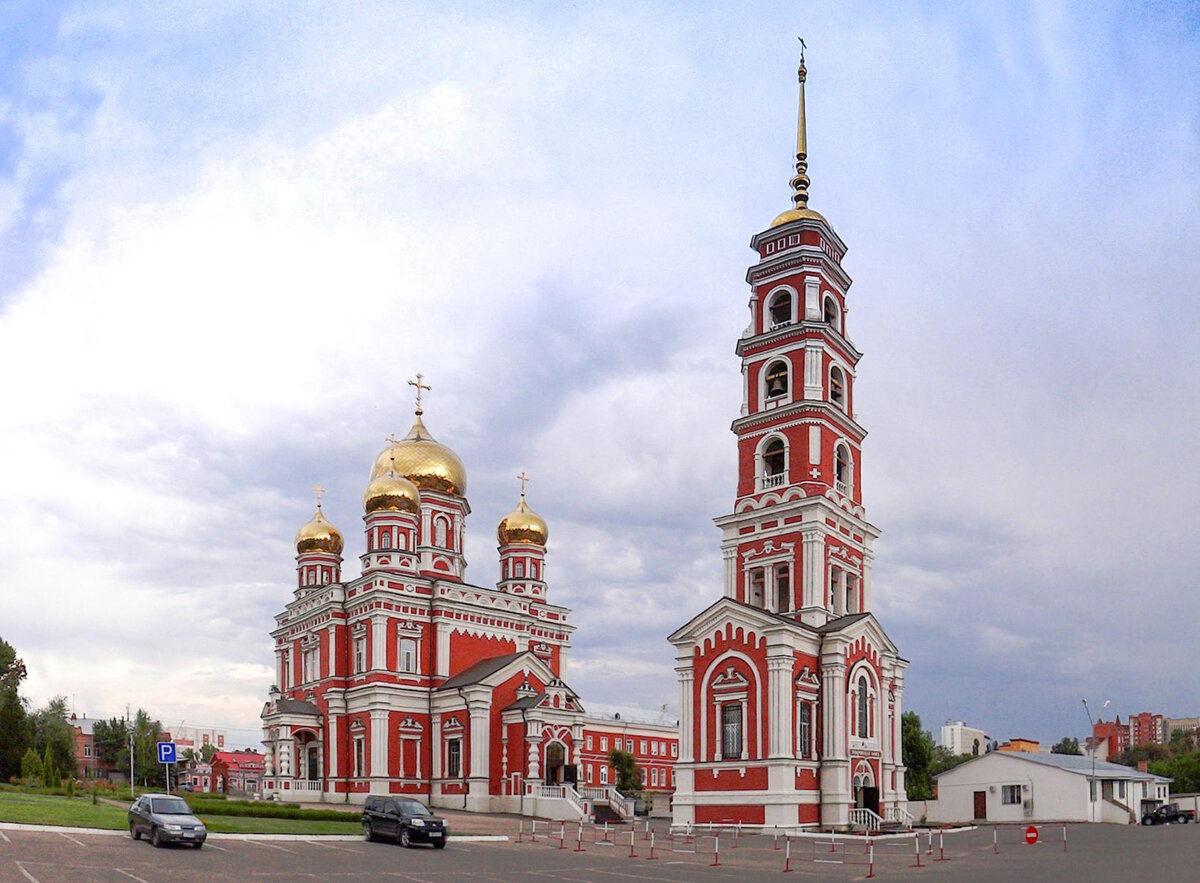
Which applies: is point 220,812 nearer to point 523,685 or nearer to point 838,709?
point 523,685

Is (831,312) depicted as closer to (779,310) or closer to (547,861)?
(779,310)

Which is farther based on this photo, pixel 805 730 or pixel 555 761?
pixel 555 761

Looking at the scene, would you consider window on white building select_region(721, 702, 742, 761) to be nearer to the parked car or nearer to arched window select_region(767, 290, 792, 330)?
arched window select_region(767, 290, 792, 330)

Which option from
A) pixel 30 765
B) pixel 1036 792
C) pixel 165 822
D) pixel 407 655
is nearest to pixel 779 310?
pixel 407 655

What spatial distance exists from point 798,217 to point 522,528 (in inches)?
976

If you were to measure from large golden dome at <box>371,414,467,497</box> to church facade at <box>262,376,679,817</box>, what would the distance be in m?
0.08

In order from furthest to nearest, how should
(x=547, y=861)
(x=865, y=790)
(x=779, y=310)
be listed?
→ (x=779, y=310), (x=865, y=790), (x=547, y=861)

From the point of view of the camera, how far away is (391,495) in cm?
5772

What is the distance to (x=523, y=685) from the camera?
5466 cm

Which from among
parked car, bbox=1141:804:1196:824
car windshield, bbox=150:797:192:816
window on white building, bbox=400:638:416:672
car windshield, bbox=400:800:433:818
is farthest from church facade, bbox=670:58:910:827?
car windshield, bbox=150:797:192:816

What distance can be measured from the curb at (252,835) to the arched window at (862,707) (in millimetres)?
14578

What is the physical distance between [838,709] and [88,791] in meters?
37.1

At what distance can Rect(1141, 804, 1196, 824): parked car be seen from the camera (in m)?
53.2

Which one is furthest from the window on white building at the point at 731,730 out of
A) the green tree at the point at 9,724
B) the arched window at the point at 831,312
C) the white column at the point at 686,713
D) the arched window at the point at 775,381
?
the green tree at the point at 9,724
